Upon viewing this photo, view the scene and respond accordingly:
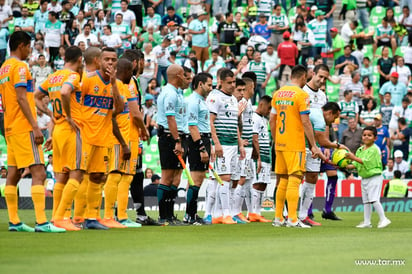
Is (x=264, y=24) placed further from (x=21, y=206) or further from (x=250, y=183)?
(x=250, y=183)

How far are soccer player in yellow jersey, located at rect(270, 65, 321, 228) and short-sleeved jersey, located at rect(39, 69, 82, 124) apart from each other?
3.48m

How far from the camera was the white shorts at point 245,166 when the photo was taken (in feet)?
55.8

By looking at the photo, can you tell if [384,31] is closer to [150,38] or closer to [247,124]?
[150,38]

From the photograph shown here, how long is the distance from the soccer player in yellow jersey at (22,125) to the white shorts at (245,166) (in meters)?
5.38

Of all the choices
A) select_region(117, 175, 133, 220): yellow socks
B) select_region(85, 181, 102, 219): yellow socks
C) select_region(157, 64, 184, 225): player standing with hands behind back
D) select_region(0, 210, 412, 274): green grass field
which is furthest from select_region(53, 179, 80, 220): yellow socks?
select_region(157, 64, 184, 225): player standing with hands behind back

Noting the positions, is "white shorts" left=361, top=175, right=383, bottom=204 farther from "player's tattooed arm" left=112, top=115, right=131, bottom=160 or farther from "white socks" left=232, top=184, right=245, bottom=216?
"player's tattooed arm" left=112, top=115, right=131, bottom=160

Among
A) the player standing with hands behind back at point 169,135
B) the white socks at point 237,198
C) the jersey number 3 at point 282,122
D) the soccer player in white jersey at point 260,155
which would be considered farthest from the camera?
the soccer player in white jersey at point 260,155

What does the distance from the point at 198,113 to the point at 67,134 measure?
11.4 ft

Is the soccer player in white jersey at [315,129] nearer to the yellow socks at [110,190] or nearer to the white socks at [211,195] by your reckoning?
the white socks at [211,195]

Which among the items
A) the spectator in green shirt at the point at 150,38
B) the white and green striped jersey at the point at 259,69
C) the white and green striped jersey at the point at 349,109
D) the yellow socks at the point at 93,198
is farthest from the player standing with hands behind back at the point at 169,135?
the spectator in green shirt at the point at 150,38

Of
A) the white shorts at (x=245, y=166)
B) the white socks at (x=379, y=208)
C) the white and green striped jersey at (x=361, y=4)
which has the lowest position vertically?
the white socks at (x=379, y=208)

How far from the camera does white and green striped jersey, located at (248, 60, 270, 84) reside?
3073 cm

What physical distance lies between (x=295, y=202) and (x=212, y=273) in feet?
22.1

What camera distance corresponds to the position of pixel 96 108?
13.3m
